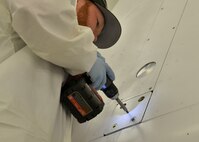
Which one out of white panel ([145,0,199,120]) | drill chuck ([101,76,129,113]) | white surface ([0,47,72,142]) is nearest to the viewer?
white surface ([0,47,72,142])

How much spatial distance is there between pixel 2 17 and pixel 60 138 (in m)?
0.35

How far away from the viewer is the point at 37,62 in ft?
2.49

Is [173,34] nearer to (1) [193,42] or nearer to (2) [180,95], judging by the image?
(1) [193,42]

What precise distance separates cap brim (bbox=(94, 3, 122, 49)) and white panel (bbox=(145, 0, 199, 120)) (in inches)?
7.9

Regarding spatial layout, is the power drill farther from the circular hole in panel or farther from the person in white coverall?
the circular hole in panel

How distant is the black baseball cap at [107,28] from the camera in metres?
0.95

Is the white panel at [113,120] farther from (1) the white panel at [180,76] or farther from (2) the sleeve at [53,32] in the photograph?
(2) the sleeve at [53,32]

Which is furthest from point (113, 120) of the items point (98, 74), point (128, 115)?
point (98, 74)

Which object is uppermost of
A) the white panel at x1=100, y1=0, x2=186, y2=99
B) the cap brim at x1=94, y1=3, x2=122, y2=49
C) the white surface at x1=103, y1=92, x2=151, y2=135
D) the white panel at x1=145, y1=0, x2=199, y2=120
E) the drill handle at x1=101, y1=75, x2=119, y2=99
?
the cap brim at x1=94, y1=3, x2=122, y2=49

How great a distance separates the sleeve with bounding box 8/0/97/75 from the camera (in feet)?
2.28

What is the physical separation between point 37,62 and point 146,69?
43 cm

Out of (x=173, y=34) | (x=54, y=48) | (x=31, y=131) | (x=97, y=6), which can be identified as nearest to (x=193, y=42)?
(x=173, y=34)

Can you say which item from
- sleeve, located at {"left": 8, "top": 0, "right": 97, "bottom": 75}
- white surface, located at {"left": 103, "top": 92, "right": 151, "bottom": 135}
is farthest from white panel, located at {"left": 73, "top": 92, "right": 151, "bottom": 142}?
sleeve, located at {"left": 8, "top": 0, "right": 97, "bottom": 75}

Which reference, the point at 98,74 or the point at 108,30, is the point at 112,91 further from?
the point at 108,30
